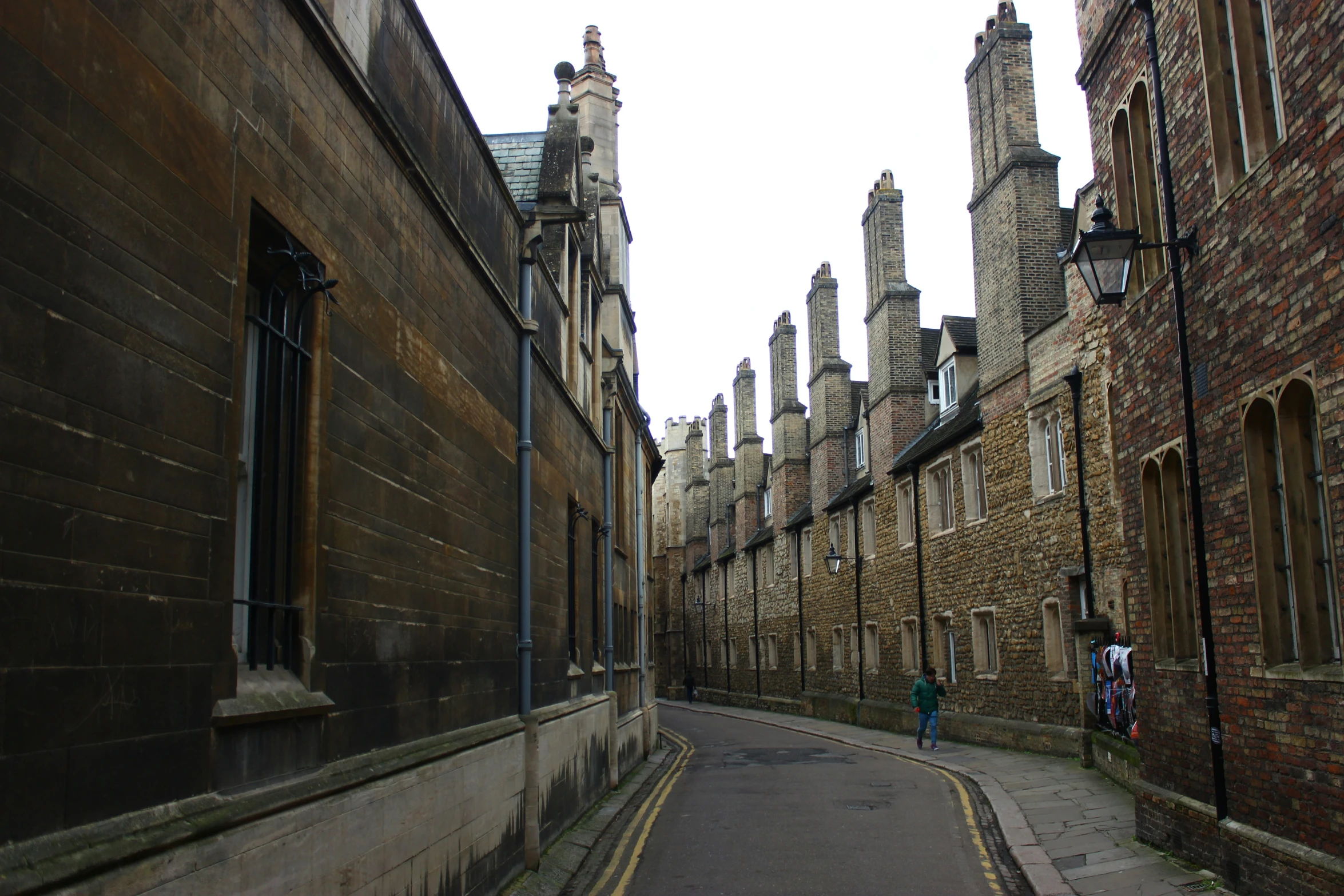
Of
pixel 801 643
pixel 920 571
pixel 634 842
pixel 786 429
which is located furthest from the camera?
pixel 786 429

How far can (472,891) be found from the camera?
764 cm

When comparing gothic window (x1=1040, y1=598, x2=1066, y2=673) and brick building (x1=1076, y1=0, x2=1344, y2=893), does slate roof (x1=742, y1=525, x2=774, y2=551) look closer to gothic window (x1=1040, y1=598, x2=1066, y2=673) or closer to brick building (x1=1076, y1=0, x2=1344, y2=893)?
gothic window (x1=1040, y1=598, x2=1066, y2=673)

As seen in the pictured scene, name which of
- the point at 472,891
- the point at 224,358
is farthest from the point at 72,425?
the point at 472,891

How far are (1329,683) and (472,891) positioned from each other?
6100 mm

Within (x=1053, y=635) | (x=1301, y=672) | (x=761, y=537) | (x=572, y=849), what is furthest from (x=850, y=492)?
(x=1301, y=672)

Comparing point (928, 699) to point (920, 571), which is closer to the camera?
point (928, 699)

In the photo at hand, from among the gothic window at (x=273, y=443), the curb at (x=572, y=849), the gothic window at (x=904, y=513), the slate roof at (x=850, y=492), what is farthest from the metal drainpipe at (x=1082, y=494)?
the gothic window at (x=273, y=443)

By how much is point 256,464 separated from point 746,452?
42297 mm

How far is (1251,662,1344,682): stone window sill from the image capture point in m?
6.77

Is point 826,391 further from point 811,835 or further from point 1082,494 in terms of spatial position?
point 811,835

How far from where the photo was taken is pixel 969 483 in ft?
74.2

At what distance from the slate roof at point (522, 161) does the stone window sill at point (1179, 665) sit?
843 centimetres

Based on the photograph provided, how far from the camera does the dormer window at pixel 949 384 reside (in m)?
26.2

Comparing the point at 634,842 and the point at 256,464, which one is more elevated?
the point at 256,464
